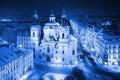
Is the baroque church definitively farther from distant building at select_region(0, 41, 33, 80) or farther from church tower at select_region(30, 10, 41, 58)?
distant building at select_region(0, 41, 33, 80)

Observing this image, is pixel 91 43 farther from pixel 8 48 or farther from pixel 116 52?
pixel 8 48

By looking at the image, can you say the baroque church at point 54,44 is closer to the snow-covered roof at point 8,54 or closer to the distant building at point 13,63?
the distant building at point 13,63

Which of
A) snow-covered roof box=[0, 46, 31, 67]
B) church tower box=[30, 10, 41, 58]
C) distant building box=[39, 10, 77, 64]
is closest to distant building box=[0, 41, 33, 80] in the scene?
snow-covered roof box=[0, 46, 31, 67]

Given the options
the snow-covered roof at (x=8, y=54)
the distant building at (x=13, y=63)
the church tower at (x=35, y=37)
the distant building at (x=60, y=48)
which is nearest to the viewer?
the distant building at (x=13, y=63)

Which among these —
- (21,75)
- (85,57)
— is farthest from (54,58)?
(21,75)

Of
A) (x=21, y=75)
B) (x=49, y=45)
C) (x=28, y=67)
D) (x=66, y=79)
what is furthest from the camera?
(x=49, y=45)

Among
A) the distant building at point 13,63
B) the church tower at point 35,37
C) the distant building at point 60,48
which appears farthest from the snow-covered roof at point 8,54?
the church tower at point 35,37

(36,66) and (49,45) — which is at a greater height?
(49,45)

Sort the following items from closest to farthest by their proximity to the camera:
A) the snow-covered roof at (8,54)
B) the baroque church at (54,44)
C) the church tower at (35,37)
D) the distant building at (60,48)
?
1. the snow-covered roof at (8,54)
2. the distant building at (60,48)
3. the baroque church at (54,44)
4. the church tower at (35,37)
